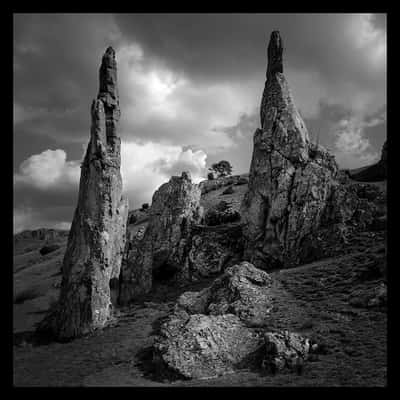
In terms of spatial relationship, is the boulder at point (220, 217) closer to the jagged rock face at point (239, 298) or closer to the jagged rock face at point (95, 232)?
the jagged rock face at point (95, 232)

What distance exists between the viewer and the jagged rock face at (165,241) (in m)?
32.8

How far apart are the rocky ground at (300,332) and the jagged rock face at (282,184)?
433 cm

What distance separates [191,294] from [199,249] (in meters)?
9.78

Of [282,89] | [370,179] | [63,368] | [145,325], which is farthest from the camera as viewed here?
[370,179]

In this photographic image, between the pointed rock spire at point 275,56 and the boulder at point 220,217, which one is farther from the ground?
the pointed rock spire at point 275,56

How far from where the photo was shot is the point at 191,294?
84.4 feet

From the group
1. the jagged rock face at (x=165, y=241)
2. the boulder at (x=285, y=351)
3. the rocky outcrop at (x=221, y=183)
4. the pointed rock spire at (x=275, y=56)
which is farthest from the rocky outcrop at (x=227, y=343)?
the rocky outcrop at (x=221, y=183)

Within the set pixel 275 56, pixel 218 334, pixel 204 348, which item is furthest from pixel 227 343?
pixel 275 56

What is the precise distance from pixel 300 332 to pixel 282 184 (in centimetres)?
1787

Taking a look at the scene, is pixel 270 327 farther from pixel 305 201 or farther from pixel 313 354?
pixel 305 201

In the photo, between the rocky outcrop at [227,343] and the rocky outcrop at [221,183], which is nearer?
the rocky outcrop at [227,343]
